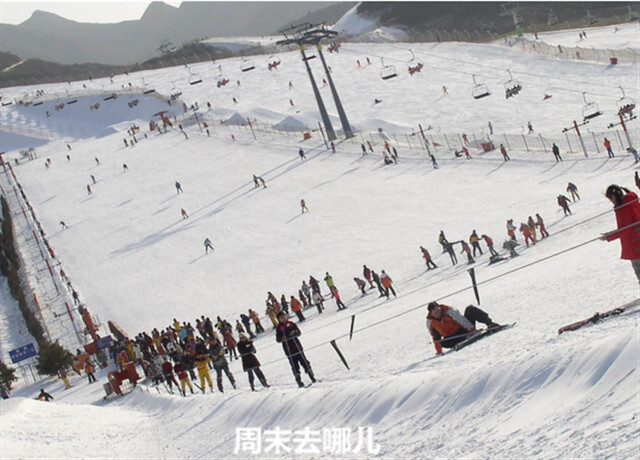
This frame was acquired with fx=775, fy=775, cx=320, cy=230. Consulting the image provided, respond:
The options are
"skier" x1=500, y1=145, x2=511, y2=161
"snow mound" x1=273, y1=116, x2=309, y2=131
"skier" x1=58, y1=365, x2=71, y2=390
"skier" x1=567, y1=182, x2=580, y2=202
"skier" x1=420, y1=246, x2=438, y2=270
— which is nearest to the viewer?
"skier" x1=58, y1=365, x2=71, y2=390

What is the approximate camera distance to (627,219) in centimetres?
712

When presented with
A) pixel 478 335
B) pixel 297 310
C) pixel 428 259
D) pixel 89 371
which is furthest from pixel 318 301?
pixel 478 335

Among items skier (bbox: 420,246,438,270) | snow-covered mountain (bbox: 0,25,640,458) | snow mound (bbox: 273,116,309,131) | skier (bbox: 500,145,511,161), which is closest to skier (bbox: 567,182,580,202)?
snow-covered mountain (bbox: 0,25,640,458)

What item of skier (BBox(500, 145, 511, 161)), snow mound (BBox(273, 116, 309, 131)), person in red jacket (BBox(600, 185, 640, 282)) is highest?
snow mound (BBox(273, 116, 309, 131))

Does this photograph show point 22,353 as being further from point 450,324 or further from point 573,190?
point 450,324

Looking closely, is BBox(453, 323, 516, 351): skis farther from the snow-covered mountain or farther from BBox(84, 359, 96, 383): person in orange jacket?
BBox(84, 359, 96, 383): person in orange jacket

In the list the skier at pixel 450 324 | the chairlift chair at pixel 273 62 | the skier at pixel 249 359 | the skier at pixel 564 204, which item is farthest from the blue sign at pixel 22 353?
the chairlift chair at pixel 273 62

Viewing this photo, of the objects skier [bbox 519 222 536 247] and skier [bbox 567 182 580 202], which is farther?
skier [bbox 567 182 580 202]

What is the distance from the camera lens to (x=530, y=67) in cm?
6038

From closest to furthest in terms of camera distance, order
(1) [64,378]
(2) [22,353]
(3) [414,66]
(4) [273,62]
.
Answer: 1. (1) [64,378]
2. (2) [22,353]
3. (3) [414,66]
4. (4) [273,62]

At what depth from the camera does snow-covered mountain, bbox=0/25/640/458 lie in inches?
239

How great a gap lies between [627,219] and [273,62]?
73989mm

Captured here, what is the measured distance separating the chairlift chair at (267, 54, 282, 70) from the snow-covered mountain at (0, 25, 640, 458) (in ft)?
2.74

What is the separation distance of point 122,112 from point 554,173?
55303 mm
